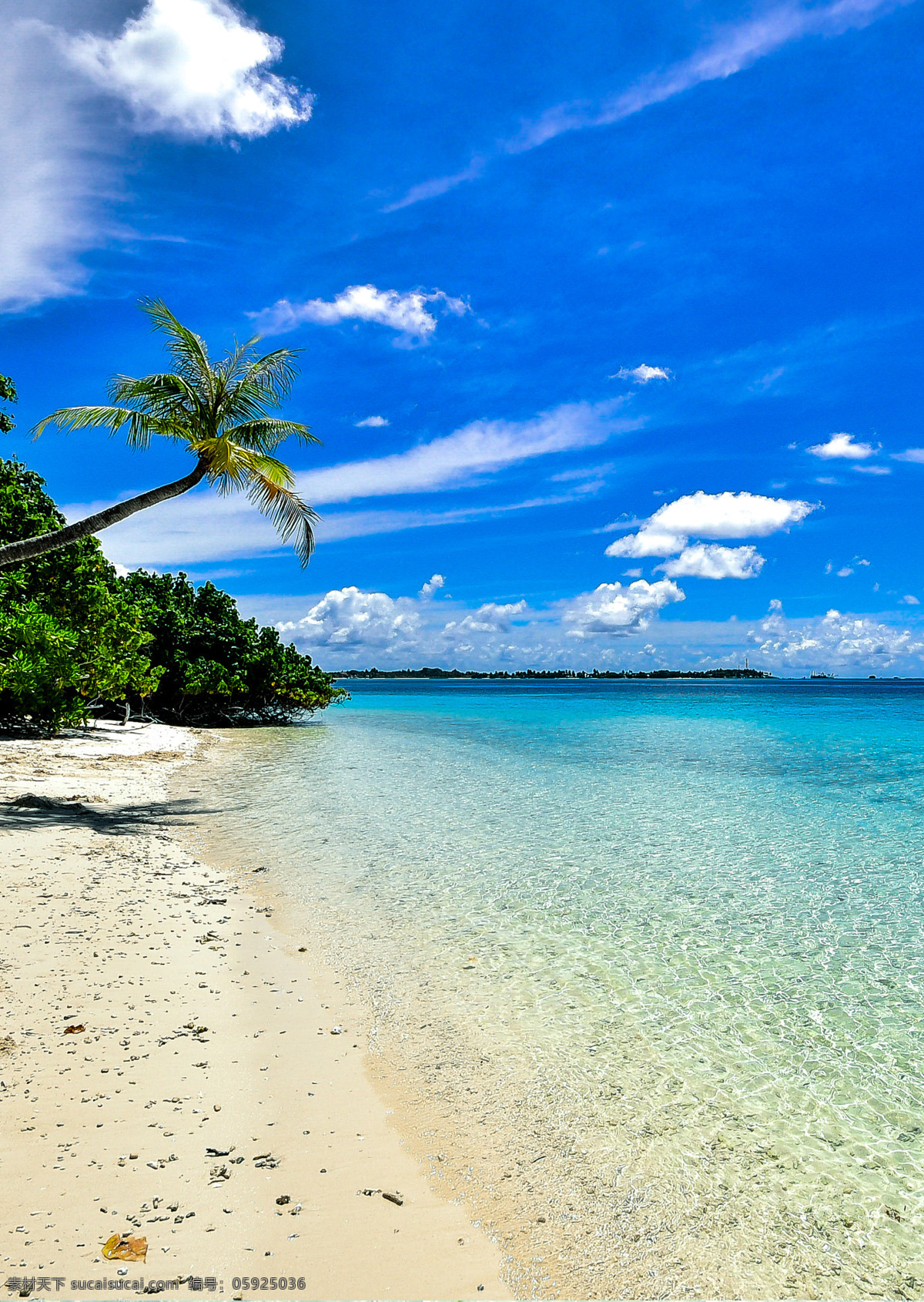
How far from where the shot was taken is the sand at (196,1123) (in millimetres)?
2725

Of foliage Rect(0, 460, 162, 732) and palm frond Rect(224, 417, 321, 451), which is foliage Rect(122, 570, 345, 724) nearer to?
foliage Rect(0, 460, 162, 732)

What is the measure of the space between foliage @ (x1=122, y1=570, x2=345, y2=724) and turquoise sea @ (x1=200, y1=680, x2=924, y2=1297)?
796 inches

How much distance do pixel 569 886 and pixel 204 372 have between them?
1043 cm

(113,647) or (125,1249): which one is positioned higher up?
(113,647)

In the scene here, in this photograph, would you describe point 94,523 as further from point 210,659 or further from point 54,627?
point 210,659

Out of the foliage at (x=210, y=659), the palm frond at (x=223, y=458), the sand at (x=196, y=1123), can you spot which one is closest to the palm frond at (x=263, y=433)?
the palm frond at (x=223, y=458)

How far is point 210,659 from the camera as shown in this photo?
32469 mm

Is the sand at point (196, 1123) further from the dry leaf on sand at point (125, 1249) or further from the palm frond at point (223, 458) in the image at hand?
the palm frond at point (223, 458)

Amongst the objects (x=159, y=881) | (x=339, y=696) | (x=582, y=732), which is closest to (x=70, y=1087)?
(x=159, y=881)

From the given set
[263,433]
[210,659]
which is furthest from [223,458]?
[210,659]

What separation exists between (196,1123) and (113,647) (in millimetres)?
19300

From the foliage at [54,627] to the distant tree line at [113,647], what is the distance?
29 millimetres

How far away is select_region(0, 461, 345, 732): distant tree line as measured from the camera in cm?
1493

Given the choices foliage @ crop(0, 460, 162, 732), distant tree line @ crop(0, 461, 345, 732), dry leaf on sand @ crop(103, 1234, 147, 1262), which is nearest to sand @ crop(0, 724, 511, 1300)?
dry leaf on sand @ crop(103, 1234, 147, 1262)
